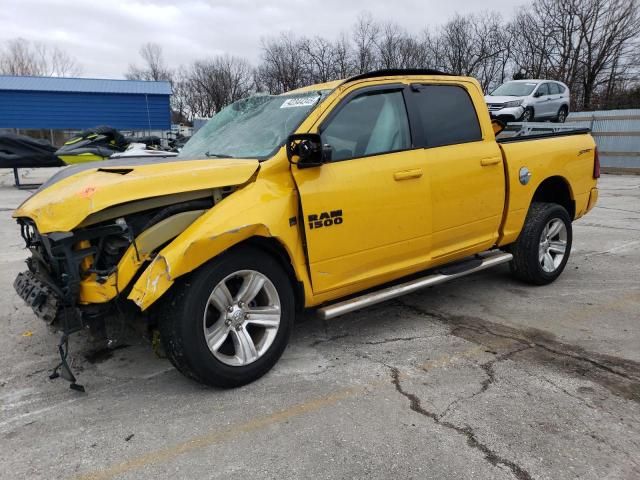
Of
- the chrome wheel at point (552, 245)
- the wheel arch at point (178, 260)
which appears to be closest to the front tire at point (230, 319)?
the wheel arch at point (178, 260)

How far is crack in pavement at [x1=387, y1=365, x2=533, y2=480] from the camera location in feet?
7.97

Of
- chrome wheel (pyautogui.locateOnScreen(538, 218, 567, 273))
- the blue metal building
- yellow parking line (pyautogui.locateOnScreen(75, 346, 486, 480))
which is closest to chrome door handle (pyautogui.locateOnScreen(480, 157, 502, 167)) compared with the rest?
chrome wheel (pyautogui.locateOnScreen(538, 218, 567, 273))

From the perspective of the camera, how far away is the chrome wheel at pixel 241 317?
3.14 metres

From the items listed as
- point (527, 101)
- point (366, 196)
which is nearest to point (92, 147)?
point (366, 196)

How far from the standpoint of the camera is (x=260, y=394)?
3178 mm

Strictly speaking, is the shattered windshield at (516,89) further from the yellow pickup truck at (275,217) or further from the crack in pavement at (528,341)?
the crack in pavement at (528,341)

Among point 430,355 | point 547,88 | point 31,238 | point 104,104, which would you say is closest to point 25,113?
point 104,104

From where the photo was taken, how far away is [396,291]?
153 inches

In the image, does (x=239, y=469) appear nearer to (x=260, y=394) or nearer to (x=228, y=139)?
(x=260, y=394)

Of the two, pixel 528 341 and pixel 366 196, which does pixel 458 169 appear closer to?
pixel 366 196

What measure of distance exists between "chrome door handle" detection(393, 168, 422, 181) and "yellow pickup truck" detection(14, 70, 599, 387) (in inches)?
0.4

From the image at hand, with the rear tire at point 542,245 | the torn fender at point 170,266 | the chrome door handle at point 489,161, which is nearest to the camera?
the torn fender at point 170,266

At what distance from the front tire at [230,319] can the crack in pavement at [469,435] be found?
0.86 meters

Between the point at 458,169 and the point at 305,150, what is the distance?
1588 millimetres
